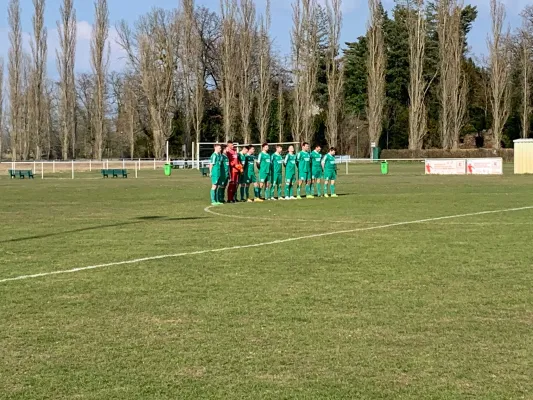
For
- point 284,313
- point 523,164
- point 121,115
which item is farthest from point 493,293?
point 121,115

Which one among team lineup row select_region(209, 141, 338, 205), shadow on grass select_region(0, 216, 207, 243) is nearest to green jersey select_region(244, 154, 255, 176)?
team lineup row select_region(209, 141, 338, 205)

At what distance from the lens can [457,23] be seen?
235 feet

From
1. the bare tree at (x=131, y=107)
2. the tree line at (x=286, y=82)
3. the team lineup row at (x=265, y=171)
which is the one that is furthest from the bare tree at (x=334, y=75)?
the team lineup row at (x=265, y=171)

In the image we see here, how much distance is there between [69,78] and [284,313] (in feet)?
236

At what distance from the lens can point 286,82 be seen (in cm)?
8475

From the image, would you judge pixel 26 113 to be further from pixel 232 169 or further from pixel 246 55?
pixel 232 169

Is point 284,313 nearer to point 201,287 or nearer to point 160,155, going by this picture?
point 201,287

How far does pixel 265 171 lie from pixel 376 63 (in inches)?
2061

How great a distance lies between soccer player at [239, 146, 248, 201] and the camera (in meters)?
24.3

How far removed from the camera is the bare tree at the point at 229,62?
73375 millimetres

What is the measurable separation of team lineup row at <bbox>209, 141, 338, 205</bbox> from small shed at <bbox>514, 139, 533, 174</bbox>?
23.0 m

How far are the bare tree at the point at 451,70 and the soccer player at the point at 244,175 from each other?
5165 centimetres

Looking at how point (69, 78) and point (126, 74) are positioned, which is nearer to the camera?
point (69, 78)

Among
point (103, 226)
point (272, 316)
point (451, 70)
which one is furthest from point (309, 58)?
point (272, 316)
